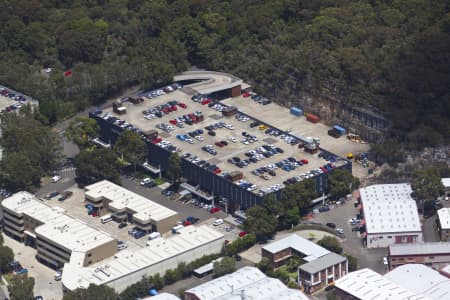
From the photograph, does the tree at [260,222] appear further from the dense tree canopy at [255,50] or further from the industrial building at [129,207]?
the dense tree canopy at [255,50]

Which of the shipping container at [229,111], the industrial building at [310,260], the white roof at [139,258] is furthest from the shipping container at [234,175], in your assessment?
the shipping container at [229,111]

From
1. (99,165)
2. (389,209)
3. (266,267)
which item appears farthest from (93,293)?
(389,209)

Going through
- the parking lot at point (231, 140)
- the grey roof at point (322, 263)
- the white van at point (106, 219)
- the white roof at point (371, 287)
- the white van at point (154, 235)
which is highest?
the parking lot at point (231, 140)

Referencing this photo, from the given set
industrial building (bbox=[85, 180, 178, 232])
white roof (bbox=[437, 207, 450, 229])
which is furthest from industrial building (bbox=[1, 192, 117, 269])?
white roof (bbox=[437, 207, 450, 229])

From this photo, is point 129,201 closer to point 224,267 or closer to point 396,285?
point 224,267

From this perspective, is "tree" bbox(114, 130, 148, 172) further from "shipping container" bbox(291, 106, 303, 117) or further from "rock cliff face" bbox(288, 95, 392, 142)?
"rock cliff face" bbox(288, 95, 392, 142)
